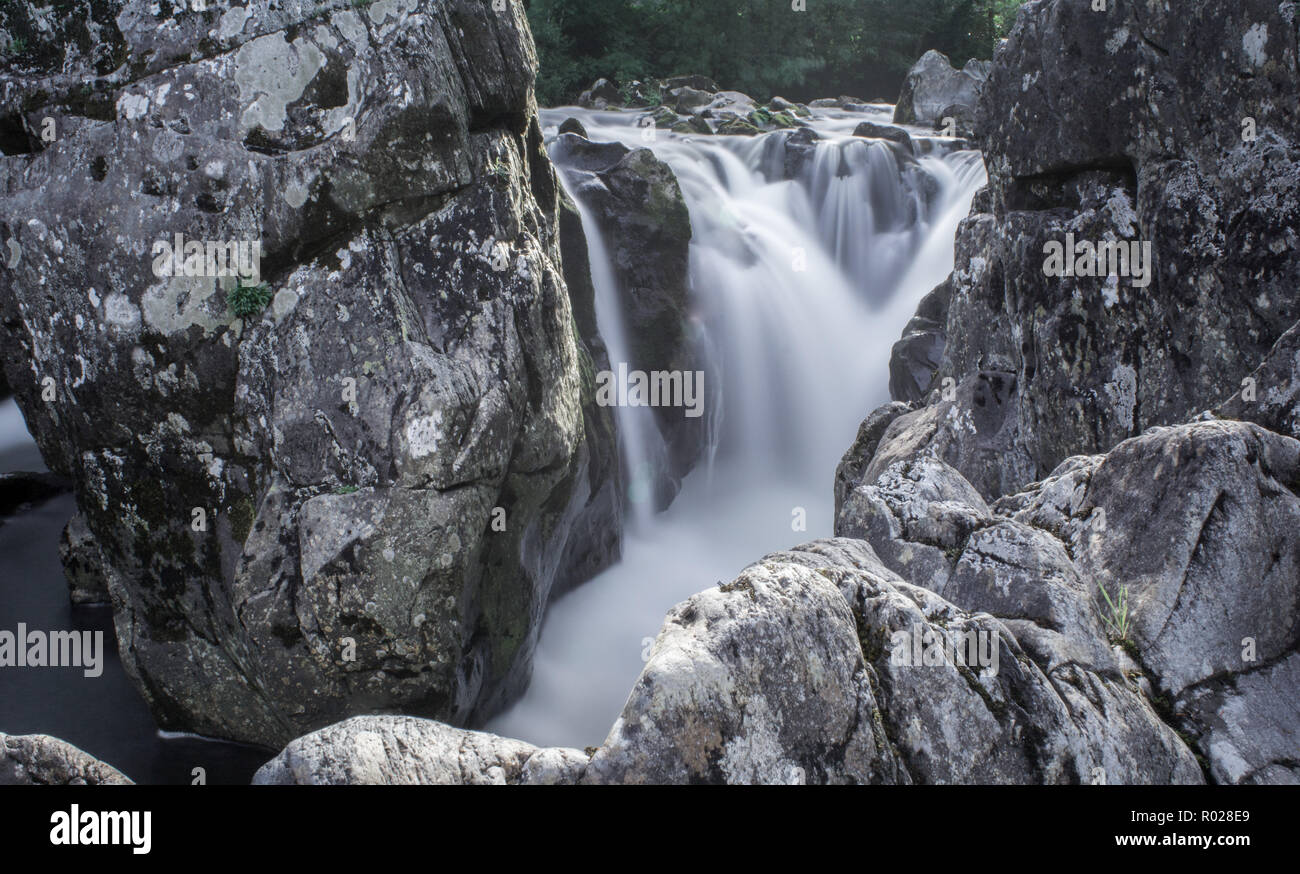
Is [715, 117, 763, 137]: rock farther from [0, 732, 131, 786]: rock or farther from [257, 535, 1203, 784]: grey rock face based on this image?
[0, 732, 131, 786]: rock

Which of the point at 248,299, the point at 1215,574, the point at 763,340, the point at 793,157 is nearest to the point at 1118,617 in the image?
the point at 1215,574

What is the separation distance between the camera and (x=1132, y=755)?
3117mm

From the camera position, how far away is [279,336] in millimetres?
6125

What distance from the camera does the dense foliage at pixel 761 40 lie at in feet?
79.2

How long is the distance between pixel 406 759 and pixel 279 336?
4.13 meters

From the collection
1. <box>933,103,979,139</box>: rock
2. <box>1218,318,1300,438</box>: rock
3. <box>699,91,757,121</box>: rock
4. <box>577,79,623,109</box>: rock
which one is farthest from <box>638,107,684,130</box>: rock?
<box>1218,318,1300,438</box>: rock

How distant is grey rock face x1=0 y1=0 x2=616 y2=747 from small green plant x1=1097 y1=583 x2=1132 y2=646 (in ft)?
14.0

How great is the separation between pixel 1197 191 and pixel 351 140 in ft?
20.9

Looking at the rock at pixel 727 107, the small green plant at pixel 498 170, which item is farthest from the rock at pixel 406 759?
the rock at pixel 727 107

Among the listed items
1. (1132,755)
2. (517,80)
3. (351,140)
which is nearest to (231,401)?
(351,140)

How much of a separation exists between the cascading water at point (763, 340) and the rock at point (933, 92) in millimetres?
4907

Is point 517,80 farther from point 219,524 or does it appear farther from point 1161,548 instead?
point 1161,548

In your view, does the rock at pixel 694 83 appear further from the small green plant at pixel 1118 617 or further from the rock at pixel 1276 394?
the small green plant at pixel 1118 617

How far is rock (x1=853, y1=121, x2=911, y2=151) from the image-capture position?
17609 millimetres
